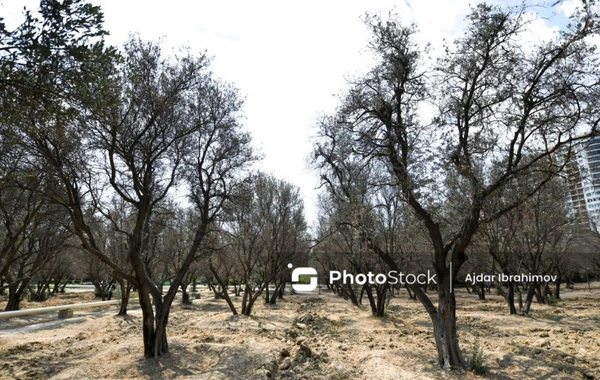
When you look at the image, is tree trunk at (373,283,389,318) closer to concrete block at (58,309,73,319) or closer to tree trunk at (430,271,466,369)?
tree trunk at (430,271,466,369)

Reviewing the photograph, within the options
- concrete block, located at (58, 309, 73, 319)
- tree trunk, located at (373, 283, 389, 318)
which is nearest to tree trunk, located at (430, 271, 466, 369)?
tree trunk, located at (373, 283, 389, 318)

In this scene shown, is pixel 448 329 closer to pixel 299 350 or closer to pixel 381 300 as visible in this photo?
pixel 299 350

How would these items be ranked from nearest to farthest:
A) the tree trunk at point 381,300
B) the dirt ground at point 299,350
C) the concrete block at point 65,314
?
the dirt ground at point 299,350 < the tree trunk at point 381,300 < the concrete block at point 65,314

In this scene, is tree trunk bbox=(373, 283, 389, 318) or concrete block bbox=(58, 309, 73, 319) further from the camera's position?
concrete block bbox=(58, 309, 73, 319)

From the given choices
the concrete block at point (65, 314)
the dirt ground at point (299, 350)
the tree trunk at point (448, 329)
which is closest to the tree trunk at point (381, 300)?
the dirt ground at point (299, 350)

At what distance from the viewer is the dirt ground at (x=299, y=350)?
28.2 ft

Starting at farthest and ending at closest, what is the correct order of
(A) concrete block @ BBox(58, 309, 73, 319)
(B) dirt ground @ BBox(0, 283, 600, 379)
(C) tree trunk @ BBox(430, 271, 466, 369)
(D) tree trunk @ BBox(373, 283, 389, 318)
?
1. (A) concrete block @ BBox(58, 309, 73, 319)
2. (D) tree trunk @ BBox(373, 283, 389, 318)
3. (B) dirt ground @ BBox(0, 283, 600, 379)
4. (C) tree trunk @ BBox(430, 271, 466, 369)

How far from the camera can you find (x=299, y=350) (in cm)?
1066

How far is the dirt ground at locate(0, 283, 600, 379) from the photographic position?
8.59m

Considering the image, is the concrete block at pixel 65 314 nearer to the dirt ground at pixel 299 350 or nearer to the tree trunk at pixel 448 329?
the dirt ground at pixel 299 350

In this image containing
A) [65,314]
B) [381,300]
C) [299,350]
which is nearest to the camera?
[299,350]

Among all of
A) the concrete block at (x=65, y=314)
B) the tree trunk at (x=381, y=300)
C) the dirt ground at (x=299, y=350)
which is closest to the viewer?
the dirt ground at (x=299, y=350)

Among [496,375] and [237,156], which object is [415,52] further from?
[496,375]

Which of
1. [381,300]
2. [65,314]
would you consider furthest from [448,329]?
[65,314]
